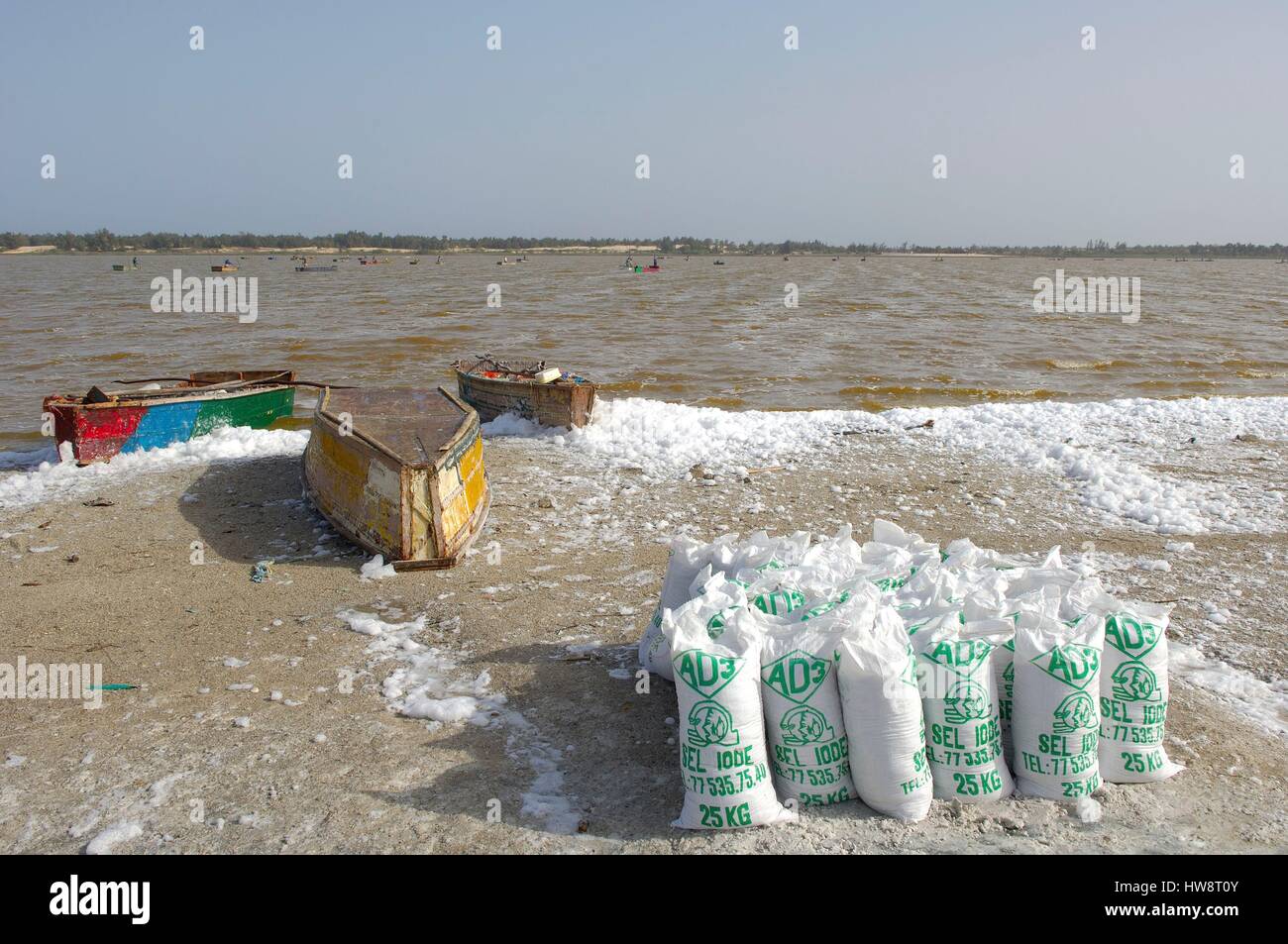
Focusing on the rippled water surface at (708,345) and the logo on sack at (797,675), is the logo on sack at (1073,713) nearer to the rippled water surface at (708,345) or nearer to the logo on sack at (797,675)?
the logo on sack at (797,675)

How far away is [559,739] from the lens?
5.11 meters

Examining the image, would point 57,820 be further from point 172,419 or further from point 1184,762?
point 172,419

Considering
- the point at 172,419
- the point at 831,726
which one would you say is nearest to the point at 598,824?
the point at 831,726

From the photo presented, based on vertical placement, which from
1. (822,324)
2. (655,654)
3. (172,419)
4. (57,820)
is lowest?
(57,820)

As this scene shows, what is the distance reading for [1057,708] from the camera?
4266 mm

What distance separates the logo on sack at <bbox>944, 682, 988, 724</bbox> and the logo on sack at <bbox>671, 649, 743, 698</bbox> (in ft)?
3.46

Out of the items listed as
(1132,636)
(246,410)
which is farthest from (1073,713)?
(246,410)

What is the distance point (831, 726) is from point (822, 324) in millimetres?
30967

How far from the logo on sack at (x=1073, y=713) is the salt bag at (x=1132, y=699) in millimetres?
261

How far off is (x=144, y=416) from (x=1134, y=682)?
38.9ft

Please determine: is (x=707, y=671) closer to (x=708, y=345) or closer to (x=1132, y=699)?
(x=1132, y=699)

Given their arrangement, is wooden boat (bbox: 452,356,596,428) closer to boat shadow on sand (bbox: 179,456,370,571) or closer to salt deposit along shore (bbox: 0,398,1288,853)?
salt deposit along shore (bbox: 0,398,1288,853)
